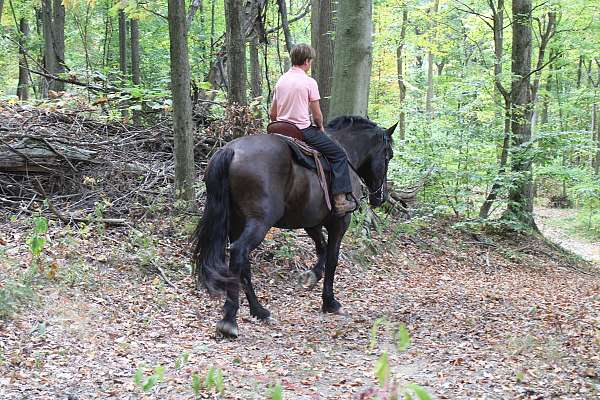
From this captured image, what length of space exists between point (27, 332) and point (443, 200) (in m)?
10.6

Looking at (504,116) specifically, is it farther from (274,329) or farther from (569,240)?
(569,240)

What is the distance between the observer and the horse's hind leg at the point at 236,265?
5653mm

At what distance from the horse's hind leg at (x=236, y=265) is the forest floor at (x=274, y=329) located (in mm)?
142

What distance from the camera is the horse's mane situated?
7375mm

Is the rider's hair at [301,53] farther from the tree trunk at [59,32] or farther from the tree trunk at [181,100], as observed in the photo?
the tree trunk at [59,32]

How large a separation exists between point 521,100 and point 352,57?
→ 5.91 metres

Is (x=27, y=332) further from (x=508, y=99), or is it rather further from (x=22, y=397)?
(x=508, y=99)

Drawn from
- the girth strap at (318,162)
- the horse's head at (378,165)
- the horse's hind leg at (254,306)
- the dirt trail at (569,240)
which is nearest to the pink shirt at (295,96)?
the girth strap at (318,162)

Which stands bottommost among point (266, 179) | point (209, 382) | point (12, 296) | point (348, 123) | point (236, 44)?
point (12, 296)

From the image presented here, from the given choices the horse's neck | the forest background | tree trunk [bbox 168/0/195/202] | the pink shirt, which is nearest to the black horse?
the pink shirt

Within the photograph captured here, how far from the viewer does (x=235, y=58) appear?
960 centimetres

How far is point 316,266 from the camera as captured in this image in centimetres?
726

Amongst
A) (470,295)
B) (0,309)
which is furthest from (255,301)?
(470,295)

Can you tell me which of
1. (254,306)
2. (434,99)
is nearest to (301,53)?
(254,306)
